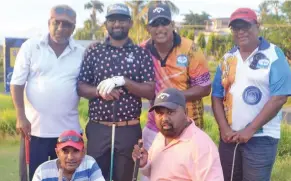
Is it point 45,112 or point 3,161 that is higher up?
point 45,112

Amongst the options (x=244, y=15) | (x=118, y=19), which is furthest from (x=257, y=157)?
(x=118, y=19)

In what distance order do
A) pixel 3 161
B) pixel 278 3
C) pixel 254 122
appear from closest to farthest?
pixel 254 122, pixel 3 161, pixel 278 3

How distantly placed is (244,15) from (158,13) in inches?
31.9

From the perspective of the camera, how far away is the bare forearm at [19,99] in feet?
15.3

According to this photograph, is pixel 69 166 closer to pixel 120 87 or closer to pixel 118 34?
pixel 120 87

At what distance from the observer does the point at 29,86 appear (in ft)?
15.6

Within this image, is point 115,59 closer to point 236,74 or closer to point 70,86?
point 70,86

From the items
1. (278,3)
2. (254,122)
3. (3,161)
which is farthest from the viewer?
(278,3)

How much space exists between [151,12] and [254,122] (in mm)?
1416

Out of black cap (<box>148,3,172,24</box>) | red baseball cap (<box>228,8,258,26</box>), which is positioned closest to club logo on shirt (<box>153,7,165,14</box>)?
black cap (<box>148,3,172,24</box>)

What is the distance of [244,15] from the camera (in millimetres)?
4477

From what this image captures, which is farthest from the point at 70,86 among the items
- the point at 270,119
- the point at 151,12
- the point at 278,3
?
the point at 278,3

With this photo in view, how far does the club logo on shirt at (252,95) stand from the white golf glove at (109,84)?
106cm

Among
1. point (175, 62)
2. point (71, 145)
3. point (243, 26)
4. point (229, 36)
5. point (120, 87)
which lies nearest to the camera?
point (71, 145)
